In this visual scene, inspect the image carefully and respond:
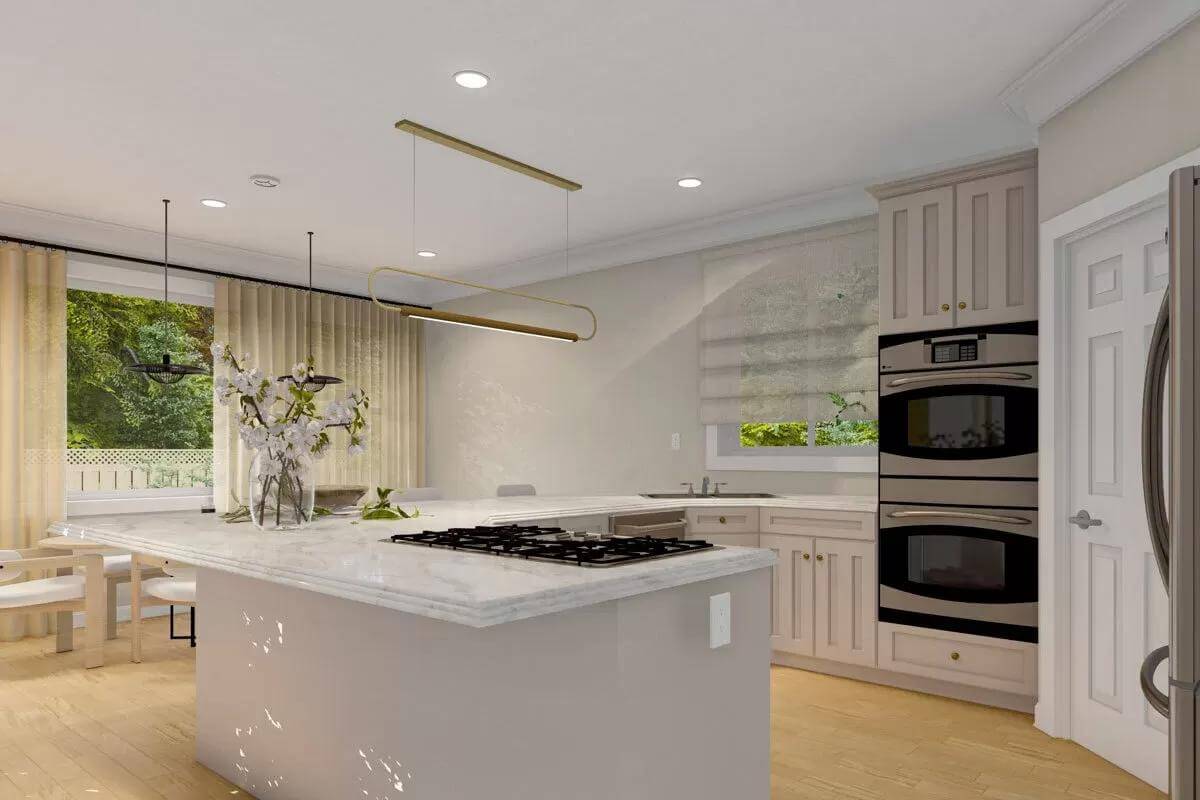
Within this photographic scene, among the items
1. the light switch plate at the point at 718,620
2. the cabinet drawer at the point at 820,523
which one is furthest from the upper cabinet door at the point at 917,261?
the light switch plate at the point at 718,620

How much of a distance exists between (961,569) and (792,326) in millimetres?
1778

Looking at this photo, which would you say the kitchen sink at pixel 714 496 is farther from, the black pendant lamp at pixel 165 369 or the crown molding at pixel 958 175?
the black pendant lamp at pixel 165 369

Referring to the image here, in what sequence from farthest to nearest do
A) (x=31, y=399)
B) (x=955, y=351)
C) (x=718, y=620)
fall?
(x=31, y=399) → (x=955, y=351) → (x=718, y=620)

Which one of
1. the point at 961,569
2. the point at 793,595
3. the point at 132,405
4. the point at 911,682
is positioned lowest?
the point at 911,682

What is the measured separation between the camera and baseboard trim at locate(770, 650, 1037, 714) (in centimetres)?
355

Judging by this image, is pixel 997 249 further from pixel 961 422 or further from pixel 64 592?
pixel 64 592

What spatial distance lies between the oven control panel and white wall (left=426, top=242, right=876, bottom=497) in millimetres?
996

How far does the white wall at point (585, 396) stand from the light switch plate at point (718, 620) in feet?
8.86

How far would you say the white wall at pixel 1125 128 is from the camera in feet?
8.34

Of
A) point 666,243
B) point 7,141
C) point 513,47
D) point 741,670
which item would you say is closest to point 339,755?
point 741,670

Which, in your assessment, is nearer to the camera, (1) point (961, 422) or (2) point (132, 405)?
(1) point (961, 422)

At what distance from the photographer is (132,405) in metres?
5.87

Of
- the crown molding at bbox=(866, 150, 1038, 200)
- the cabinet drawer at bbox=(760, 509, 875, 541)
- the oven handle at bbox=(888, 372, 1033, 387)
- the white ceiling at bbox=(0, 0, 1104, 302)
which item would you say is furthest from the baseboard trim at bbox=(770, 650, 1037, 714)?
the white ceiling at bbox=(0, 0, 1104, 302)

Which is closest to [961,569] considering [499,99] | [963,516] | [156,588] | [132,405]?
[963,516]
